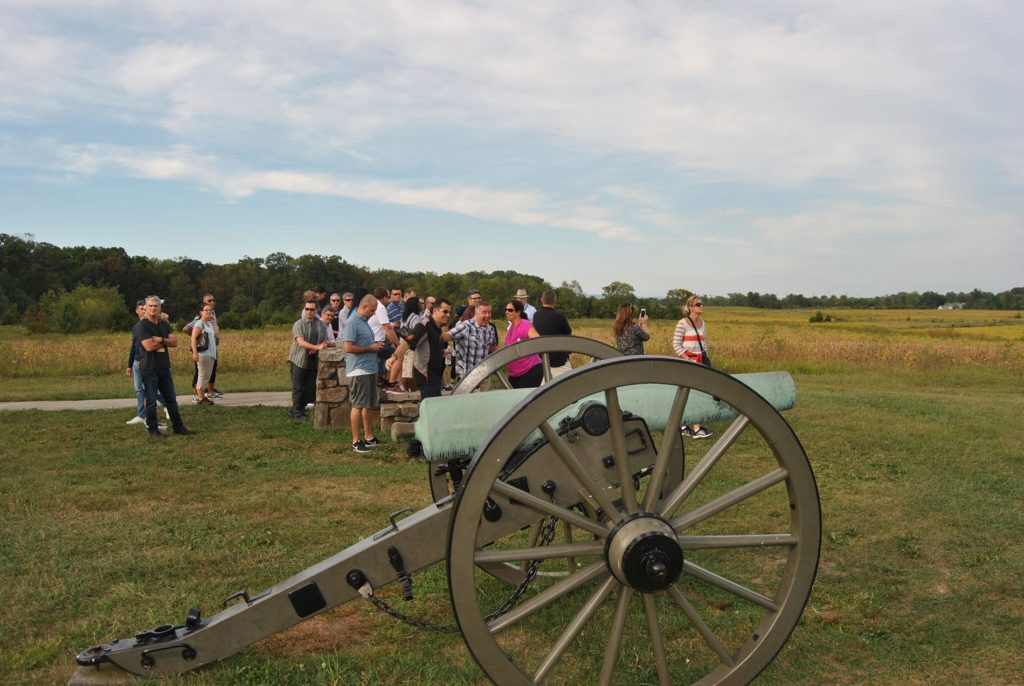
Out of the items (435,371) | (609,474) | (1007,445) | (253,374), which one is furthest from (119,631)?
→ (253,374)

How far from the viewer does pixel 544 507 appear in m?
2.95

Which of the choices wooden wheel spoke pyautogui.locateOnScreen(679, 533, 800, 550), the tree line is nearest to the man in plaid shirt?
wooden wheel spoke pyautogui.locateOnScreen(679, 533, 800, 550)

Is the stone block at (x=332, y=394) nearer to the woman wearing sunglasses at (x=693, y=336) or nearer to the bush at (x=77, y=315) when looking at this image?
the woman wearing sunglasses at (x=693, y=336)

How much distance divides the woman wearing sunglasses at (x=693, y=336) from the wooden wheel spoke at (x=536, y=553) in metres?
6.32

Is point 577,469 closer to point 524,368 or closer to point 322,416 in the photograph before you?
point 524,368

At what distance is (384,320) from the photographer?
10.5 m

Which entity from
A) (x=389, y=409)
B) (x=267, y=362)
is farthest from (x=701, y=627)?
(x=267, y=362)

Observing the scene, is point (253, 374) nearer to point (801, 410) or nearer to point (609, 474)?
point (801, 410)

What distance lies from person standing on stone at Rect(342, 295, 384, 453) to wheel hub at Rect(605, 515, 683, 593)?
609 cm

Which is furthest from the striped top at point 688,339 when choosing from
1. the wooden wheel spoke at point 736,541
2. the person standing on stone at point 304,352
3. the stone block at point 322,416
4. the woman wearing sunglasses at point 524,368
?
the wooden wheel spoke at point 736,541

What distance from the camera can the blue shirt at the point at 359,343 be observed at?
8.58 meters

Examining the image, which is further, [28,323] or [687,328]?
[28,323]

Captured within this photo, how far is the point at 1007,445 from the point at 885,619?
558cm

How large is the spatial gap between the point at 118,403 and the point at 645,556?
12.4 metres
